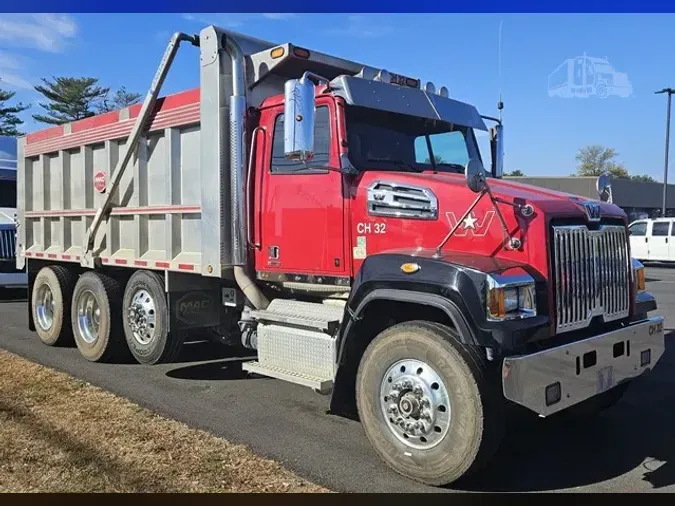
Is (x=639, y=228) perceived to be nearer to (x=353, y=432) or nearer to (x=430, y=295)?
(x=353, y=432)

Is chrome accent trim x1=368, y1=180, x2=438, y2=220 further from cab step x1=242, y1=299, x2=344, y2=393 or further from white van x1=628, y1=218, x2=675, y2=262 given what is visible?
white van x1=628, y1=218, x2=675, y2=262

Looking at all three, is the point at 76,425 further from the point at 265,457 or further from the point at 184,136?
the point at 184,136

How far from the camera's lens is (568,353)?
4.10 metres

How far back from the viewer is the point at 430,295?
4.16m

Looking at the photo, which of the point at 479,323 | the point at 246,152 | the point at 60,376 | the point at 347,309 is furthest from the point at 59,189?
the point at 479,323

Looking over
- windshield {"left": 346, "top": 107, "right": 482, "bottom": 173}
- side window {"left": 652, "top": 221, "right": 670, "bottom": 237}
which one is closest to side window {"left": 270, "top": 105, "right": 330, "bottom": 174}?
windshield {"left": 346, "top": 107, "right": 482, "bottom": 173}

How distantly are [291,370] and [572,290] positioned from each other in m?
2.29

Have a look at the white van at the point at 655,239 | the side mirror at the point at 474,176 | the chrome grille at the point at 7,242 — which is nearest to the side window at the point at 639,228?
the white van at the point at 655,239

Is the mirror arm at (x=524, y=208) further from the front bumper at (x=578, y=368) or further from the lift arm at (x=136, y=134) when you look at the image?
the lift arm at (x=136, y=134)

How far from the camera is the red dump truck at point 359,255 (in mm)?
4062

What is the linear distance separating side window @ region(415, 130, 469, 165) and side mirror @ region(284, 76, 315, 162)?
1394 millimetres

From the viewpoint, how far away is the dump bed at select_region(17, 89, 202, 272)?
658 cm

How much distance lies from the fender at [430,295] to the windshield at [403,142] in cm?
109

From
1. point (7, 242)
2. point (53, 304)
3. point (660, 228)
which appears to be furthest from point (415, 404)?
point (660, 228)
